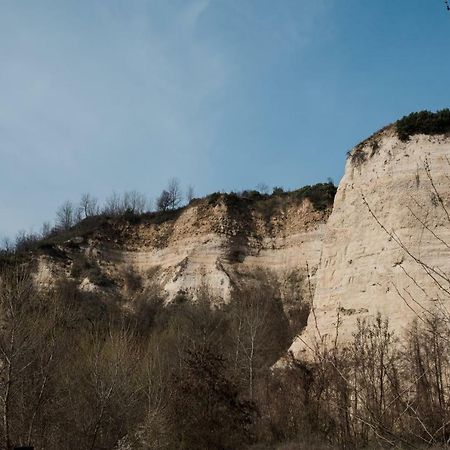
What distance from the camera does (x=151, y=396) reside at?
57.3 feet

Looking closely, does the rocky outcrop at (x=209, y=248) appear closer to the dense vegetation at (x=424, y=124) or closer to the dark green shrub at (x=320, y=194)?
the dark green shrub at (x=320, y=194)

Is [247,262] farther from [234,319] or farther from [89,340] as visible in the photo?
[89,340]

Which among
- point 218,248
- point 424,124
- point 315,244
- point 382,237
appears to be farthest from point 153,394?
point 218,248

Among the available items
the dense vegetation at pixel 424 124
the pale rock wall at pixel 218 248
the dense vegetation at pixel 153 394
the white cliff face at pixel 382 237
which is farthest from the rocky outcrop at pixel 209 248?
the dense vegetation at pixel 153 394

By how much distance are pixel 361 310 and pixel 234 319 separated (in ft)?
30.4

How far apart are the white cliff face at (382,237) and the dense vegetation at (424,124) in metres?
0.34

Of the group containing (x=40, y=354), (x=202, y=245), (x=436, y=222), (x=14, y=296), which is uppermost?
(x=202, y=245)

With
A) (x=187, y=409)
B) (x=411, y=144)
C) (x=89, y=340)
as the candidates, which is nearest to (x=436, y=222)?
(x=411, y=144)

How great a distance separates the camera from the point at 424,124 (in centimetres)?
2412

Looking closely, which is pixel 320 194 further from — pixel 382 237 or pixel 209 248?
pixel 382 237

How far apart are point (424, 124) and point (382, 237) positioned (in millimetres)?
5531

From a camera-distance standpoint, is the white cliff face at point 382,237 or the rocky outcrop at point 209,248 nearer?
the white cliff face at point 382,237

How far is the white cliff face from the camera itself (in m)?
21.2

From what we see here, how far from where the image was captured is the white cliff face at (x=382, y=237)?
21156 mm
